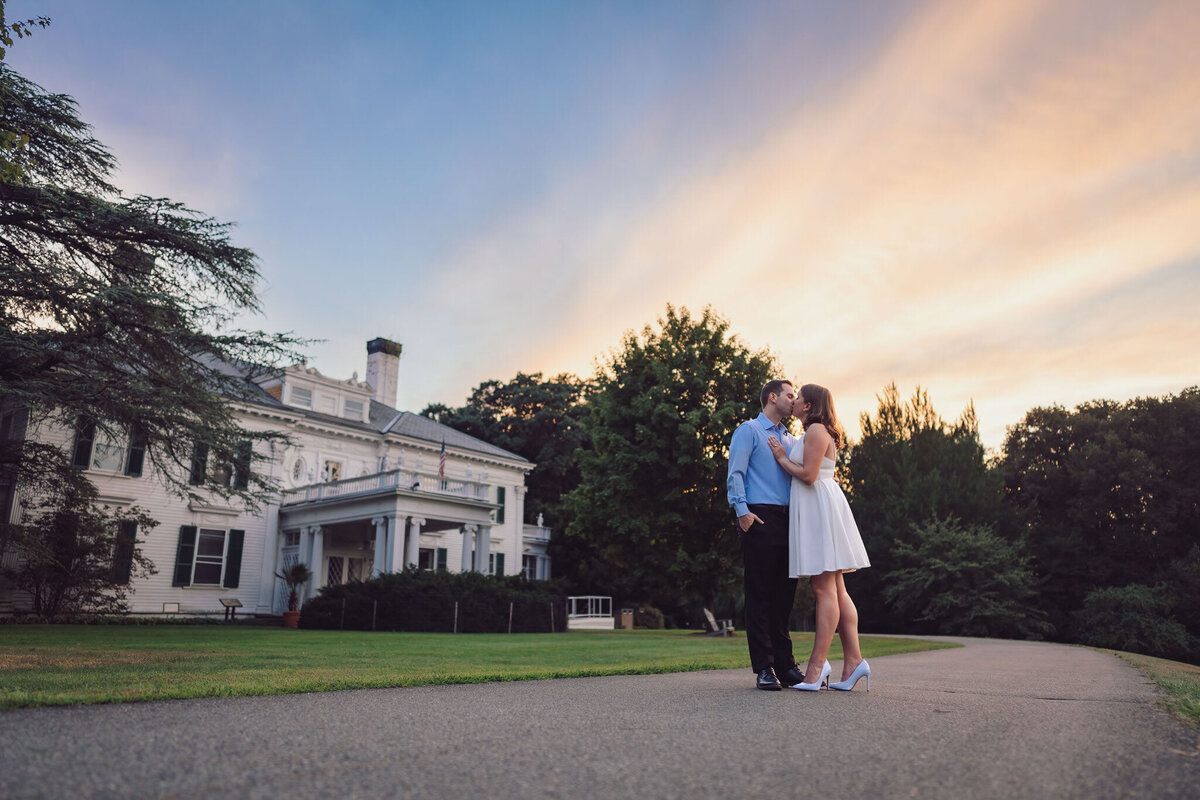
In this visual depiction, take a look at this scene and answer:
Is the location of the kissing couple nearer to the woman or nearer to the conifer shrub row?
the woman

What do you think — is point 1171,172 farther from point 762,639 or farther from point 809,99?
point 762,639

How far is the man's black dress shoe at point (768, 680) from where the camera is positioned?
15.6ft

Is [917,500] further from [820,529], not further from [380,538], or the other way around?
[820,529]

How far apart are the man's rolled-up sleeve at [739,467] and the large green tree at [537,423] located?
122 feet

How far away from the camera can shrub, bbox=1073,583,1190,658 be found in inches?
1014

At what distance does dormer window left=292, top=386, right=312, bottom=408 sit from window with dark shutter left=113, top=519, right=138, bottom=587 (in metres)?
7.97

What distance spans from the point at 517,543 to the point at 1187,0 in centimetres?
3089

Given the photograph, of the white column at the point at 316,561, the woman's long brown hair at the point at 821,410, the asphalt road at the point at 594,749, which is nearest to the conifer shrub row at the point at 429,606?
the white column at the point at 316,561

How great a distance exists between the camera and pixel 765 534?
516 centimetres

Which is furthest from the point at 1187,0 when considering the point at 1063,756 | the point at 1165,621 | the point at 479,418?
the point at 479,418

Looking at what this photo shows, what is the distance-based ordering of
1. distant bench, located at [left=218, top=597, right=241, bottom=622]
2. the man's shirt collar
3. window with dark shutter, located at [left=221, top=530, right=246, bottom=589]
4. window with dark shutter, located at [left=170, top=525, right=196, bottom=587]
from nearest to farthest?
the man's shirt collar → distant bench, located at [left=218, top=597, right=241, bottom=622] → window with dark shutter, located at [left=170, top=525, right=196, bottom=587] → window with dark shutter, located at [left=221, top=530, right=246, bottom=589]

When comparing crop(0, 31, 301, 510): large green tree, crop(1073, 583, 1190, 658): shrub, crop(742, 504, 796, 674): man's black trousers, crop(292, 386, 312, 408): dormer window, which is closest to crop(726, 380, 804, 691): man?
crop(742, 504, 796, 674): man's black trousers

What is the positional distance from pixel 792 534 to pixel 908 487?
31732mm

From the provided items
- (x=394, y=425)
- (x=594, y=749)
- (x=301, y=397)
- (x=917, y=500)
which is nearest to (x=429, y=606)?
(x=301, y=397)
